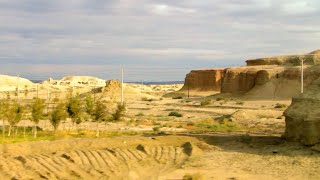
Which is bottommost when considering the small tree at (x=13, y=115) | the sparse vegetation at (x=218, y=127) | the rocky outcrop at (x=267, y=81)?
the sparse vegetation at (x=218, y=127)

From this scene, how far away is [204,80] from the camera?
10381 cm

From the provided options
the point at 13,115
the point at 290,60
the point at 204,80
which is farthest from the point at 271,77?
the point at 13,115

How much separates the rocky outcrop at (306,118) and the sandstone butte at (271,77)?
4544 cm

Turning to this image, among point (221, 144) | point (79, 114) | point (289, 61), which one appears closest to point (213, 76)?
point (289, 61)

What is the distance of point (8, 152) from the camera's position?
1711cm

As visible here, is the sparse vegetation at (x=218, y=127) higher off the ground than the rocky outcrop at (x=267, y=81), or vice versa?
the rocky outcrop at (x=267, y=81)

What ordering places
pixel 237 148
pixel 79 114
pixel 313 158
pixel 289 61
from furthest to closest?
pixel 289 61 → pixel 79 114 → pixel 237 148 → pixel 313 158

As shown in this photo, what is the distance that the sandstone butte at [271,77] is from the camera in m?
68.9

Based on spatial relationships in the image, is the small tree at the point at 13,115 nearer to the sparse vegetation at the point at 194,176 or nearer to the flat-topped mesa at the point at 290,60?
the sparse vegetation at the point at 194,176

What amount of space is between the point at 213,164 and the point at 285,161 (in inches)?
95.3

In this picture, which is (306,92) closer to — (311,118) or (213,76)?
(311,118)

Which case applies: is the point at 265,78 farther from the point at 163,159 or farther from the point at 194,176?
the point at 194,176

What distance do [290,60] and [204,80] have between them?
25742mm

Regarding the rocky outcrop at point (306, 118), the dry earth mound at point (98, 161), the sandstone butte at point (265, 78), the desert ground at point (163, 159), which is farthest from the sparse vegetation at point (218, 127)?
the sandstone butte at point (265, 78)
